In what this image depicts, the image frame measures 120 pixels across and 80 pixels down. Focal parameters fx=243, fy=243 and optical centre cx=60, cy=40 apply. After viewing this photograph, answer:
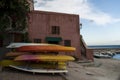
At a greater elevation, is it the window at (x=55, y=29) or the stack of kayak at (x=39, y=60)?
the window at (x=55, y=29)

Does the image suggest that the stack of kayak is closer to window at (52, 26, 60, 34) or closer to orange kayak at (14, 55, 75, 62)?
orange kayak at (14, 55, 75, 62)

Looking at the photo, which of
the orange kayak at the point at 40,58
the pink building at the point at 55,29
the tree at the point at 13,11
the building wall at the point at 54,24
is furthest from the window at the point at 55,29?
the orange kayak at the point at 40,58

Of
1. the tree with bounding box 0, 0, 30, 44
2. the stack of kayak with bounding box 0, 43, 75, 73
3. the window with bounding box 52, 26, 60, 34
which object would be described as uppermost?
the tree with bounding box 0, 0, 30, 44

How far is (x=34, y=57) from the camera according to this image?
69.0 feet

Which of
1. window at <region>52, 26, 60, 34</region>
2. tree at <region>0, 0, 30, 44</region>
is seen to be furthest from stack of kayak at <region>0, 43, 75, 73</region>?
window at <region>52, 26, 60, 34</region>

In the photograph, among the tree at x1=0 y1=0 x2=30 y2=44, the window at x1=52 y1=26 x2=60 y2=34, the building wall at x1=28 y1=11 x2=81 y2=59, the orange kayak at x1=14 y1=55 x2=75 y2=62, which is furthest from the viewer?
the window at x1=52 y1=26 x2=60 y2=34

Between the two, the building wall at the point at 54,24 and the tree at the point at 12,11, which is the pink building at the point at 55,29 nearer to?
the building wall at the point at 54,24

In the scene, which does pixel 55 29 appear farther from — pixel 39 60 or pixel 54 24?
pixel 39 60

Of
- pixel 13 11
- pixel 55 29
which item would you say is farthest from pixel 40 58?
pixel 55 29

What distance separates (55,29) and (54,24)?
687 mm

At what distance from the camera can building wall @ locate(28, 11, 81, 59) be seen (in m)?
31.4

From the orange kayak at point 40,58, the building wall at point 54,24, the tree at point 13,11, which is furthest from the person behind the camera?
the building wall at point 54,24

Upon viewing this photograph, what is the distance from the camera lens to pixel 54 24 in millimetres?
32688

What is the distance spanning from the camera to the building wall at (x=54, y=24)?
31406mm
